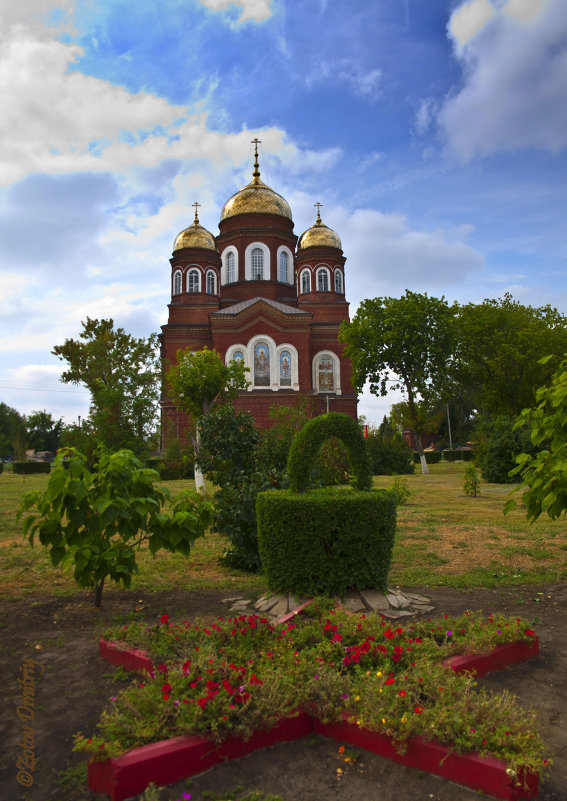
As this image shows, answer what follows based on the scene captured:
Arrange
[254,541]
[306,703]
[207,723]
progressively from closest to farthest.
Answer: [207,723] → [306,703] → [254,541]

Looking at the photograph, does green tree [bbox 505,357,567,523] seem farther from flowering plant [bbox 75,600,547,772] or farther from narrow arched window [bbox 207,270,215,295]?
narrow arched window [bbox 207,270,215,295]

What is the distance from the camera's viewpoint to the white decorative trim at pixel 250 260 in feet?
115

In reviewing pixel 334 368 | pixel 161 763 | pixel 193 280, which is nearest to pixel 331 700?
pixel 161 763

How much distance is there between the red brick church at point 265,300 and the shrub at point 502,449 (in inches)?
490

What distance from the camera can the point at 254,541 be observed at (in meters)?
6.66

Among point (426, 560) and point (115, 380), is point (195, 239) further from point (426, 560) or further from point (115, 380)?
point (426, 560)

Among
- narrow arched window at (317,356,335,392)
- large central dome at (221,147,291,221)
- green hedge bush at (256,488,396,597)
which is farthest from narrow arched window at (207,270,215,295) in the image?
green hedge bush at (256,488,396,597)

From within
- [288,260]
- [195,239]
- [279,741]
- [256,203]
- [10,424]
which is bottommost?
[279,741]

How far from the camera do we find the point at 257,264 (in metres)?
35.2

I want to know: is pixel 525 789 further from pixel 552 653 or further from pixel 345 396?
pixel 345 396

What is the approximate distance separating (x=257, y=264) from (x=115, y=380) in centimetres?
1442

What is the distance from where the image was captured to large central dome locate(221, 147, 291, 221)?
3544 centimetres

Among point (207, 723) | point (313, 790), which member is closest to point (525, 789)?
point (313, 790)

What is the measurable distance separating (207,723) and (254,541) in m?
4.06
